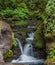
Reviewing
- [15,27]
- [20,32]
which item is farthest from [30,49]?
[15,27]

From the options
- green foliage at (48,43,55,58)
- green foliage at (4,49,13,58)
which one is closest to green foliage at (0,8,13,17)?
green foliage at (4,49,13,58)

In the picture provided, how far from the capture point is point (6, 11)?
20.8 m

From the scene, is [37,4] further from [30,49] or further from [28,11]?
[30,49]

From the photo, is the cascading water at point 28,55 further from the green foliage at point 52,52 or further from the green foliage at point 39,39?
the green foliage at point 52,52

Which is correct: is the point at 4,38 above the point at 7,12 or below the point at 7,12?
below

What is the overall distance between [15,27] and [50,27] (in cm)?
394

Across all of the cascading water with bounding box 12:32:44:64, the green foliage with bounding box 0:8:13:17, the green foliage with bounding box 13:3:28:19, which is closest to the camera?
the cascading water with bounding box 12:32:44:64

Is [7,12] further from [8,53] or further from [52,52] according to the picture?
[52,52]

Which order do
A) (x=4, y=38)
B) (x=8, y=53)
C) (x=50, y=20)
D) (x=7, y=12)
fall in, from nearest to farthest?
(x=4, y=38) < (x=8, y=53) < (x=50, y=20) < (x=7, y=12)

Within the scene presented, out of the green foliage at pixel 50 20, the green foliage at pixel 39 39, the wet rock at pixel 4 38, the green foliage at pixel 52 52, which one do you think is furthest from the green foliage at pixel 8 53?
the green foliage at pixel 52 52

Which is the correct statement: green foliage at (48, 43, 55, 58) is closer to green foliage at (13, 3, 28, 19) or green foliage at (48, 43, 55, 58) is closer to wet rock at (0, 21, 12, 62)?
wet rock at (0, 21, 12, 62)

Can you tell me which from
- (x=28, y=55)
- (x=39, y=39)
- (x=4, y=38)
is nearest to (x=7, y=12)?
(x=39, y=39)

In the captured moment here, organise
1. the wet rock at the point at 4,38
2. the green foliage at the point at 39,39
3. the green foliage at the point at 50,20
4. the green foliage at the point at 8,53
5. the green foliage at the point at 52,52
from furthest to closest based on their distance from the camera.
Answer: the green foliage at the point at 39,39, the green foliage at the point at 50,20, the green foliage at the point at 8,53, the wet rock at the point at 4,38, the green foliage at the point at 52,52

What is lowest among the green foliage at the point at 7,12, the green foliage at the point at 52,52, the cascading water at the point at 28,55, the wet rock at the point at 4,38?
the cascading water at the point at 28,55
